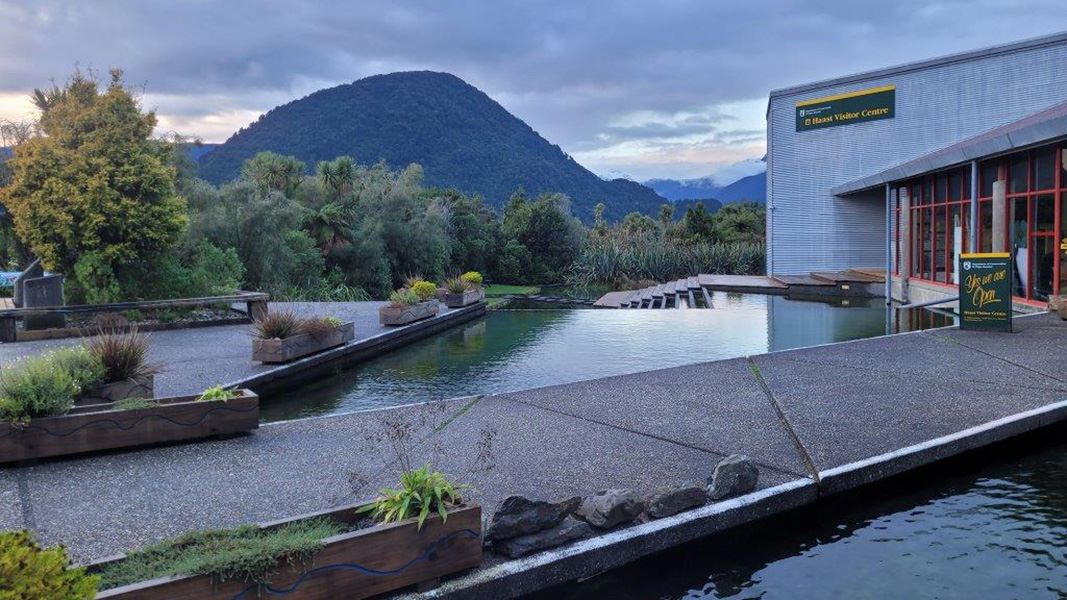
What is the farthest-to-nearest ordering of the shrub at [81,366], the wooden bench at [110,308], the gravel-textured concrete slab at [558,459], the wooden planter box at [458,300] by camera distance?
the wooden planter box at [458,300] → the wooden bench at [110,308] → the shrub at [81,366] → the gravel-textured concrete slab at [558,459]

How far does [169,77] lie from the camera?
60.4 ft

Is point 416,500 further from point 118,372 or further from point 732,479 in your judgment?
point 118,372

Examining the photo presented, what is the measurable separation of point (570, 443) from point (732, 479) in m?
1.41

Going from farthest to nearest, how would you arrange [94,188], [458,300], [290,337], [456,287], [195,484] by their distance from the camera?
[456,287] → [458,300] → [94,188] → [290,337] → [195,484]

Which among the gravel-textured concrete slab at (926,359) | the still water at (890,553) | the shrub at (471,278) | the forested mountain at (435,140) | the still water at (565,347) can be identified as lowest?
the still water at (890,553)

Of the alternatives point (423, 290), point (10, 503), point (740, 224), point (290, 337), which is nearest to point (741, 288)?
point (423, 290)

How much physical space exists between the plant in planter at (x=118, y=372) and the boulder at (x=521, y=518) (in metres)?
4.13

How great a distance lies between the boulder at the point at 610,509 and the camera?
12.0 ft

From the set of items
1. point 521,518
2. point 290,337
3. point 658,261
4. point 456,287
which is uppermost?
point 658,261

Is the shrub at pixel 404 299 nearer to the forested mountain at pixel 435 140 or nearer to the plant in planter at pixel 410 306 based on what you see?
the plant in planter at pixel 410 306

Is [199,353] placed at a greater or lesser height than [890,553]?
greater

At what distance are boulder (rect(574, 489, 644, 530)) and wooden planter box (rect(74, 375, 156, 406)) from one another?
4239 millimetres

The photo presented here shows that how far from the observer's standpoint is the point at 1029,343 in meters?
8.96

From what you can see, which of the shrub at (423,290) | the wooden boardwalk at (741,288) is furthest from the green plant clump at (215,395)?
the wooden boardwalk at (741,288)
